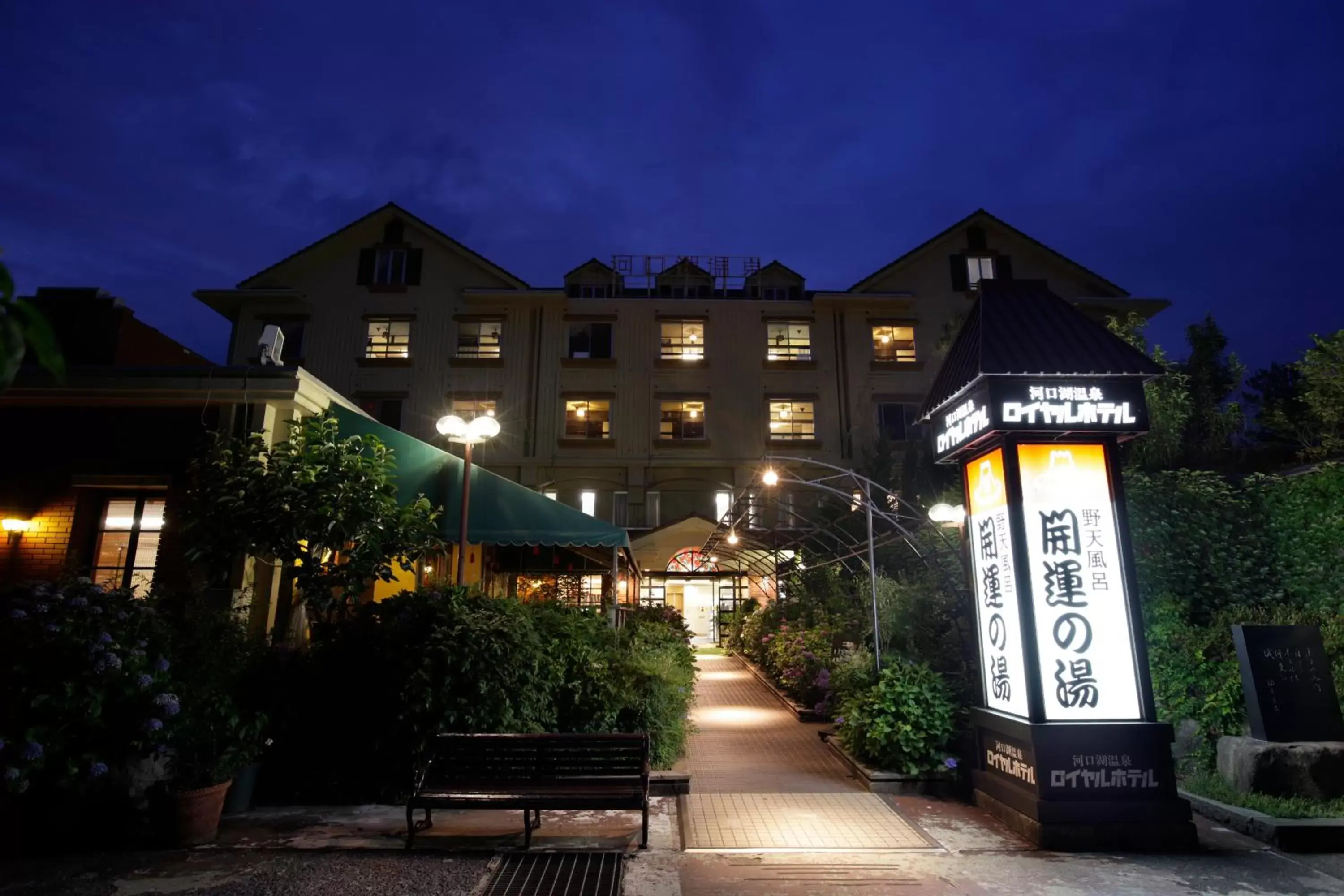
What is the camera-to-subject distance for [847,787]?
327 inches

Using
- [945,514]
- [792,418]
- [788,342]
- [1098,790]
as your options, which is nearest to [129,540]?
[1098,790]

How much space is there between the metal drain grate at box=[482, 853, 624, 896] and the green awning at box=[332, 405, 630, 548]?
623 cm

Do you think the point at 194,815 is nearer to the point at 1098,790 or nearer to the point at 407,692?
the point at 407,692

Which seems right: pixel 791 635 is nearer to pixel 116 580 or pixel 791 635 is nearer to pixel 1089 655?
pixel 1089 655

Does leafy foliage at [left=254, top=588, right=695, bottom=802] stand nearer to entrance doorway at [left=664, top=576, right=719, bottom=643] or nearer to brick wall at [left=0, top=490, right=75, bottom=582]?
brick wall at [left=0, top=490, right=75, bottom=582]

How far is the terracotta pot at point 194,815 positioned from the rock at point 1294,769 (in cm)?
985

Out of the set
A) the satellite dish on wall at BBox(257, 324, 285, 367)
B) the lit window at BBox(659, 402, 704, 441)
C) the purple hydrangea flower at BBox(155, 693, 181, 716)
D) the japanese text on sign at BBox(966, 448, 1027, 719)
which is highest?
the lit window at BBox(659, 402, 704, 441)

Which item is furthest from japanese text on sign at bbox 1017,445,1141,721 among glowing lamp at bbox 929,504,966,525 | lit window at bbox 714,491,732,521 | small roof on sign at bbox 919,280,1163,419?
lit window at bbox 714,491,732,521

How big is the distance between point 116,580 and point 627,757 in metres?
7.08

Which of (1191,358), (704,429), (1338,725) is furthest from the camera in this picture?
(704,429)

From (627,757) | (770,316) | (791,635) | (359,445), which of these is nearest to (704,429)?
(770,316)

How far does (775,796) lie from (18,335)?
25.4 feet

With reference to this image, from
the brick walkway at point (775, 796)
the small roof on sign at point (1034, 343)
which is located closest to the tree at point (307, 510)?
the brick walkway at point (775, 796)

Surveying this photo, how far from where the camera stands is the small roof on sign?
723cm
